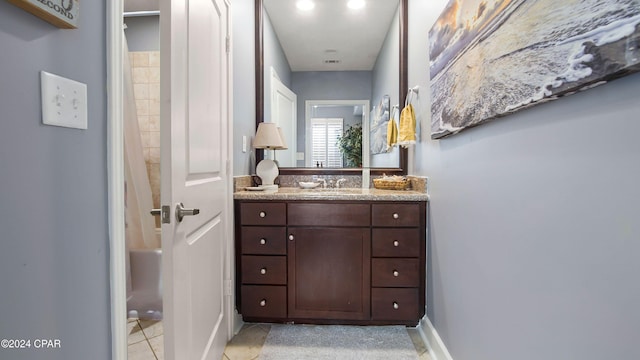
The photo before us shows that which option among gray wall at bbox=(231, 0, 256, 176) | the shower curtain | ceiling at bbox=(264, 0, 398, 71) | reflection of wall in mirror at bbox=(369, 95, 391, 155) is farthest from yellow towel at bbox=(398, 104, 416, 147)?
the shower curtain

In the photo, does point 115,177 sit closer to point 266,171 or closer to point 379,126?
point 266,171

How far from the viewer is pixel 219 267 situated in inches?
61.2

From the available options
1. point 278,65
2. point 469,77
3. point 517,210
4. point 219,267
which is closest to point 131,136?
point 219,267

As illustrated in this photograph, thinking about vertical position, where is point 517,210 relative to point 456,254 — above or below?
above

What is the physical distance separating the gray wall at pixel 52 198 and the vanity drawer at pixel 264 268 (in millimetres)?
1053

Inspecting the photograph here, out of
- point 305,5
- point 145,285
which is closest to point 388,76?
point 305,5

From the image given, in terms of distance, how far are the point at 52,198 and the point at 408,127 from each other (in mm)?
1743

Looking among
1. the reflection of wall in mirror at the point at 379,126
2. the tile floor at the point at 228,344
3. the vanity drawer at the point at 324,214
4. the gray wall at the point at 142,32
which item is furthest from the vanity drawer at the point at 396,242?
the gray wall at the point at 142,32

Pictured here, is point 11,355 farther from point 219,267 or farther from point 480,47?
point 480,47

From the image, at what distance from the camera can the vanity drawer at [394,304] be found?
1.76m

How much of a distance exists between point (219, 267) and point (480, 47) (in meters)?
1.57

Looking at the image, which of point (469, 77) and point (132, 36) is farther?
point (132, 36)

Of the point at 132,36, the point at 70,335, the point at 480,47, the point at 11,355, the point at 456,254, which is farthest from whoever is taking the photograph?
the point at 132,36

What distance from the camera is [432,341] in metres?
1.64
